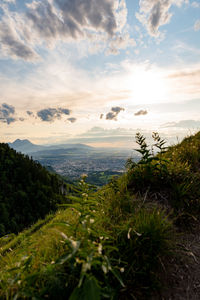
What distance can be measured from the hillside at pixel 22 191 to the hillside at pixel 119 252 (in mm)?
62545

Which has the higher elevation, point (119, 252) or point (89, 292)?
point (89, 292)

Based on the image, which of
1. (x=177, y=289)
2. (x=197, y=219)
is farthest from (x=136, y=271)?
(x=197, y=219)

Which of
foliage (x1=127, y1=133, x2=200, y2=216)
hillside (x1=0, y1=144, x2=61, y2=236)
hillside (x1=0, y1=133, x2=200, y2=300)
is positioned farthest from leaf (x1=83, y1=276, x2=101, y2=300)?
hillside (x1=0, y1=144, x2=61, y2=236)

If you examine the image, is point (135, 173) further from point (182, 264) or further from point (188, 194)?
point (182, 264)

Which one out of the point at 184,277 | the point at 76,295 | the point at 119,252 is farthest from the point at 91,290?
the point at 184,277

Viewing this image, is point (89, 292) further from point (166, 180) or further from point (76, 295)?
point (166, 180)

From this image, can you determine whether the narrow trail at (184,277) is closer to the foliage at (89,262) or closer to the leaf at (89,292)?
the foliage at (89,262)

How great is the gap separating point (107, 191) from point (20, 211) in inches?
3383

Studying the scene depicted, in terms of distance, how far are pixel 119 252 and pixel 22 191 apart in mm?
93633

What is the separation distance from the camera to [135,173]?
4.64 metres

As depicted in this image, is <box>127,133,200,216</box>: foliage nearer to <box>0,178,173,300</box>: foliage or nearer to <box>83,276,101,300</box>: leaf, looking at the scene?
<box>0,178,173,300</box>: foliage

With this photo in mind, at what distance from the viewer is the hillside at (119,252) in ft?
6.19

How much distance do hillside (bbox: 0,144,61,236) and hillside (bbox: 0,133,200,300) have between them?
62.5m

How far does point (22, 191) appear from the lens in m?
85.0
